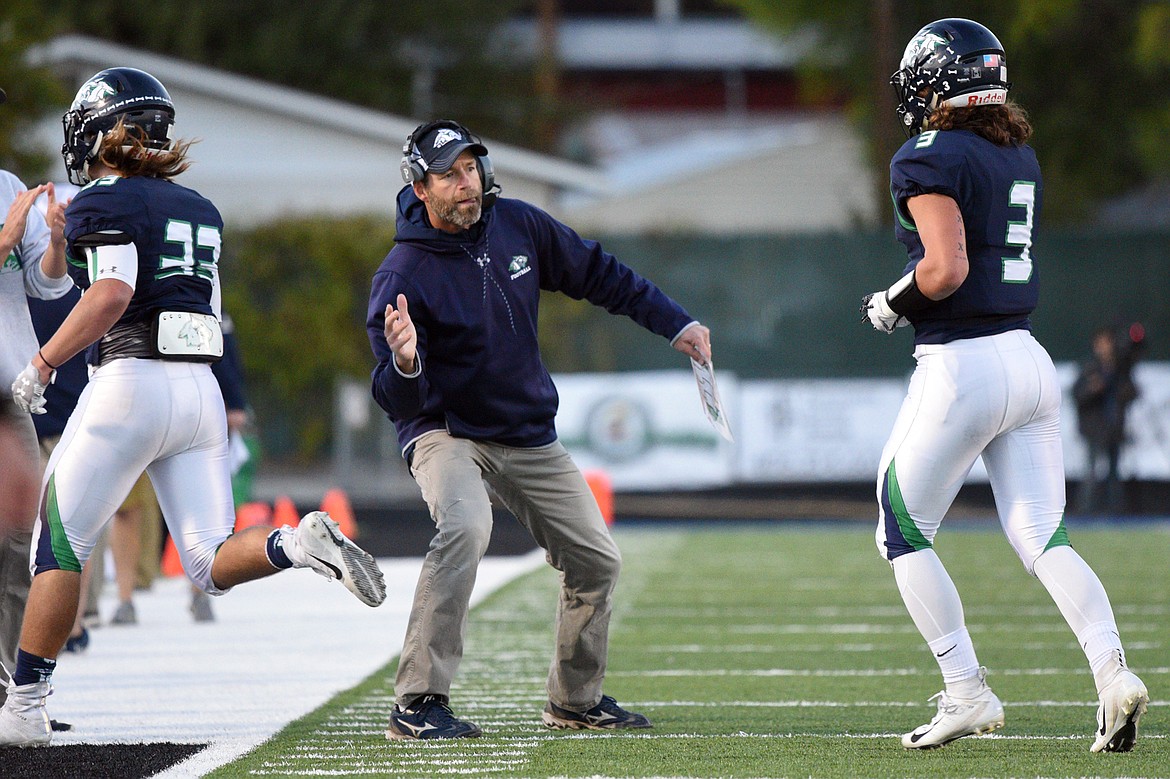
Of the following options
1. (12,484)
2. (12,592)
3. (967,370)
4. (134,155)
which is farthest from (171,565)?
(12,484)

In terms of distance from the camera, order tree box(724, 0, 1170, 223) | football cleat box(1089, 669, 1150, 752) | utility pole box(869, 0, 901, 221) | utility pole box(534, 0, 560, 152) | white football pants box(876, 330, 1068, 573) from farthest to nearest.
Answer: utility pole box(534, 0, 560, 152) → tree box(724, 0, 1170, 223) → utility pole box(869, 0, 901, 221) → white football pants box(876, 330, 1068, 573) → football cleat box(1089, 669, 1150, 752)

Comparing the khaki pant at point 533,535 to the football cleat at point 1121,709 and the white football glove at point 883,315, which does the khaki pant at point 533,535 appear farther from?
the football cleat at point 1121,709

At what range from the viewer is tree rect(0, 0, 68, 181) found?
52.0 ft

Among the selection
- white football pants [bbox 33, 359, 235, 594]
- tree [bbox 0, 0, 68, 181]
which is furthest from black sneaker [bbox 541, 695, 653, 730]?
tree [bbox 0, 0, 68, 181]

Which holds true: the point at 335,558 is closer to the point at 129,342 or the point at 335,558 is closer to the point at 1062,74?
the point at 129,342

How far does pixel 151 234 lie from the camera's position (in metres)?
5.18

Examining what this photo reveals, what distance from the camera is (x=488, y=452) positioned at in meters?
5.61

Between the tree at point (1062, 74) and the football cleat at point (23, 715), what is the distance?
20.3 metres

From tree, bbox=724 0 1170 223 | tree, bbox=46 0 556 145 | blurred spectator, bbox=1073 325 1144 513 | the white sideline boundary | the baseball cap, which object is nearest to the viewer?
the baseball cap

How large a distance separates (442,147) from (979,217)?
5.54 ft

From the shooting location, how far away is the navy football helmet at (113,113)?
17.2 ft

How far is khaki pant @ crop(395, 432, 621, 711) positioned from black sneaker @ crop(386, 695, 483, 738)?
0.17 feet

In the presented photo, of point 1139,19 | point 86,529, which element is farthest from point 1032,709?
point 1139,19

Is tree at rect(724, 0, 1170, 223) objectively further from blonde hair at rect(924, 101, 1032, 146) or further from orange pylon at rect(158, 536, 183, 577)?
blonde hair at rect(924, 101, 1032, 146)
